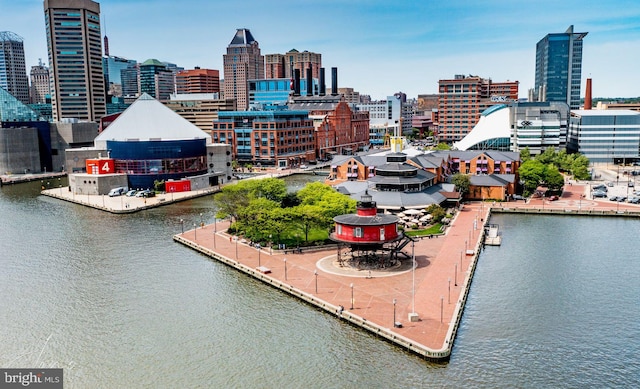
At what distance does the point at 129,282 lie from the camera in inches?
1805

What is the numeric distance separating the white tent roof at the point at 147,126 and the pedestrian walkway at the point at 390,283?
46.6 meters

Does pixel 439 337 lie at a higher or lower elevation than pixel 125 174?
lower

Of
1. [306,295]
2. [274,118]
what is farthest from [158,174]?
[306,295]

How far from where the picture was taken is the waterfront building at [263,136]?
438 ft

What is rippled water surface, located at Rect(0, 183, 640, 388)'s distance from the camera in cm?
3025

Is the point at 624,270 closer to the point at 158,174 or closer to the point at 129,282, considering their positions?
the point at 129,282

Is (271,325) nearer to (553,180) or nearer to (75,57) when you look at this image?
(553,180)

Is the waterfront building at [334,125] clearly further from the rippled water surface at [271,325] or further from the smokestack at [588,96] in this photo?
the rippled water surface at [271,325]

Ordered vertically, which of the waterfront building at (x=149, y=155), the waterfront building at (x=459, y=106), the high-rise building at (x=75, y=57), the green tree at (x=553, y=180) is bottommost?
the green tree at (x=553, y=180)

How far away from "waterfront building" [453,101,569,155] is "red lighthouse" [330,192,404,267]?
85.0 m

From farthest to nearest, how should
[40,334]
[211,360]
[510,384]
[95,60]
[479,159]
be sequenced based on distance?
[95,60], [479,159], [40,334], [211,360], [510,384]

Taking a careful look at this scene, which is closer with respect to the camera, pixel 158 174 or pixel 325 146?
pixel 158 174

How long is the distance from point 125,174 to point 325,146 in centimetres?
7392

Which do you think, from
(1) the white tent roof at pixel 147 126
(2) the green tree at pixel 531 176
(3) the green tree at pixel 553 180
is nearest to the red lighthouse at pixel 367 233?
(2) the green tree at pixel 531 176
